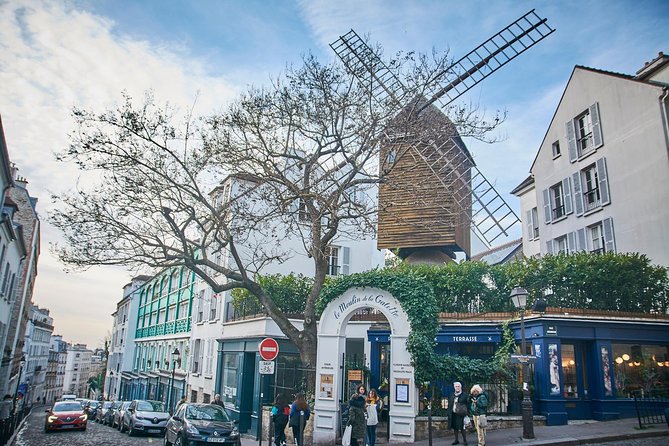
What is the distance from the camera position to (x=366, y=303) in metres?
15.7

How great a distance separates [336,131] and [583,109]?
52.4ft

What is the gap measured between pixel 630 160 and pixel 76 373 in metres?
178

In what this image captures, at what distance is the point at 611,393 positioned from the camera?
16.3 metres

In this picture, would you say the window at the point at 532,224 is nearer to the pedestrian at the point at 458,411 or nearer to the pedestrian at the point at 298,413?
the pedestrian at the point at 458,411

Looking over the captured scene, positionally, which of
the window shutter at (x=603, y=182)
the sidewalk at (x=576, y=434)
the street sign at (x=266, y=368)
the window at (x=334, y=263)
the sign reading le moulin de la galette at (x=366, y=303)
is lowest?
the sidewalk at (x=576, y=434)

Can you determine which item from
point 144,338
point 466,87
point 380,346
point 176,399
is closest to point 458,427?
point 380,346

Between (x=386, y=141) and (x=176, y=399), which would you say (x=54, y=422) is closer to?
(x=176, y=399)

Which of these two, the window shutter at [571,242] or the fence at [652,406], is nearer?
the fence at [652,406]

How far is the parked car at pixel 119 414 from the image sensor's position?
2523 cm

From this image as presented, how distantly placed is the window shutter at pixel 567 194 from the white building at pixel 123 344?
43648 millimetres

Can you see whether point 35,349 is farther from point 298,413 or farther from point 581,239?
point 581,239

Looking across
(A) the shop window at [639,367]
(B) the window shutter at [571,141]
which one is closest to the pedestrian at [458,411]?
(A) the shop window at [639,367]

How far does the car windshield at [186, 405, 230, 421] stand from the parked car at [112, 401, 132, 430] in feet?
39.6

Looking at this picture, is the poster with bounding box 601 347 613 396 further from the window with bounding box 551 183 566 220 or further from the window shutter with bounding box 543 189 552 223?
the window shutter with bounding box 543 189 552 223
